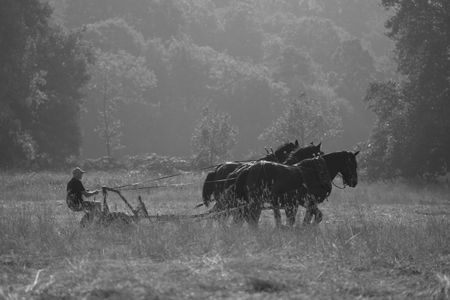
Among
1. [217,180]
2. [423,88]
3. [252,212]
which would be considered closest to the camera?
[252,212]

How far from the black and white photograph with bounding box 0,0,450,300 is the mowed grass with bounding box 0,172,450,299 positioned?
0.14ft

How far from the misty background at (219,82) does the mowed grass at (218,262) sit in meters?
25.1

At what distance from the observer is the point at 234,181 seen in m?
15.8

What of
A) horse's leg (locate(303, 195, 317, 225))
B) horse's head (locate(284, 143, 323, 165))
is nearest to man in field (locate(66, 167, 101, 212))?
horse's leg (locate(303, 195, 317, 225))

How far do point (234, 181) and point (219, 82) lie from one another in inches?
3137

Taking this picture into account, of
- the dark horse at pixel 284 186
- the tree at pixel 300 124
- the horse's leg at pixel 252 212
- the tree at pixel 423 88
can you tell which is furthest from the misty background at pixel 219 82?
the horse's leg at pixel 252 212

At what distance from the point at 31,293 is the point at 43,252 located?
2.66 m

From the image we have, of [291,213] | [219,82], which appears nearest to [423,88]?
[291,213]

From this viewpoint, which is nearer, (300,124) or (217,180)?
(217,180)

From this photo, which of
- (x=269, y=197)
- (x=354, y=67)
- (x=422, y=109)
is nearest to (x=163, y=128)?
(x=354, y=67)

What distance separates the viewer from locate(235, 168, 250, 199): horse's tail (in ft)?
50.1

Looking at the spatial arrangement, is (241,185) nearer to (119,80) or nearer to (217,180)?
(217,180)

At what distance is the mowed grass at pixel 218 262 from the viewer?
29.1 ft

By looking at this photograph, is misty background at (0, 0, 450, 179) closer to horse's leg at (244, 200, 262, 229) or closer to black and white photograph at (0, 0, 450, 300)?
black and white photograph at (0, 0, 450, 300)
